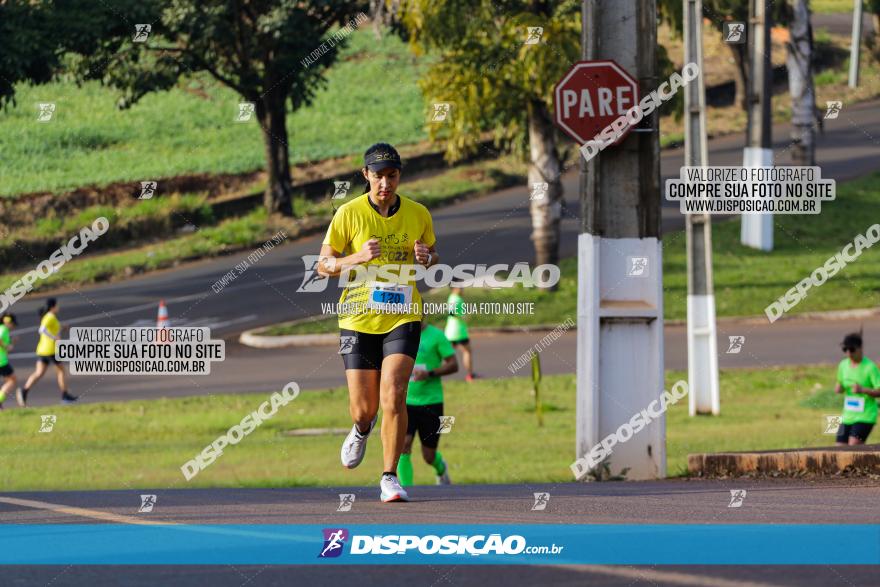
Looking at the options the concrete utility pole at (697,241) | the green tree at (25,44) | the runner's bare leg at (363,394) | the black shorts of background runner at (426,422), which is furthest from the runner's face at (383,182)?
the green tree at (25,44)

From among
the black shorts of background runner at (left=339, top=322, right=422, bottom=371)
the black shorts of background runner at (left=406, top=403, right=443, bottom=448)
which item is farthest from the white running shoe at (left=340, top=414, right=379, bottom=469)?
the black shorts of background runner at (left=406, top=403, right=443, bottom=448)

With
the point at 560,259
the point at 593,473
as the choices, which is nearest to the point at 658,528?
the point at 593,473

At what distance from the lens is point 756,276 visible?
32219 mm

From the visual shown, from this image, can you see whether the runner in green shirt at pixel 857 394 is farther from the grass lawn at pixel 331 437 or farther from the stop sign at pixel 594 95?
the stop sign at pixel 594 95

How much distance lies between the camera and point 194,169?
46.1 m

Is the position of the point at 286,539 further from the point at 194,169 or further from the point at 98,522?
the point at 194,169

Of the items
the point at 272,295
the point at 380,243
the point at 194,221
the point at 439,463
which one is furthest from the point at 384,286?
the point at 194,221

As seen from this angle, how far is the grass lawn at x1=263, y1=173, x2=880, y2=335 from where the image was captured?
99.1 feet

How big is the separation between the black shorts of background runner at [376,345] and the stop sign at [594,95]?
3168mm

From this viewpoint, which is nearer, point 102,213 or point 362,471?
point 362,471

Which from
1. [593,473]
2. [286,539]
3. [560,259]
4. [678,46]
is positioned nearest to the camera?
[286,539]

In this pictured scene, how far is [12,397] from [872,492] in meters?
19.4

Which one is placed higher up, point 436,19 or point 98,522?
point 436,19

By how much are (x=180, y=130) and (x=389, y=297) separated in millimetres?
44150
